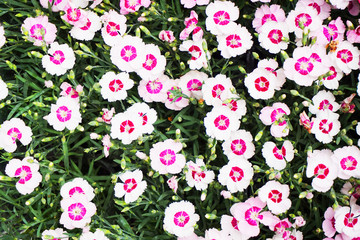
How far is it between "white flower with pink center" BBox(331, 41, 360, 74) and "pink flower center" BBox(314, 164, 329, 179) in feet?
1.82

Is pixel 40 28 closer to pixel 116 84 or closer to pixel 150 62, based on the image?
pixel 116 84

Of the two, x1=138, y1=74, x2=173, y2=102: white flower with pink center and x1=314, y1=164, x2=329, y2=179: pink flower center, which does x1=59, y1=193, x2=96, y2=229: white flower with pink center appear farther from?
x1=314, y1=164, x2=329, y2=179: pink flower center

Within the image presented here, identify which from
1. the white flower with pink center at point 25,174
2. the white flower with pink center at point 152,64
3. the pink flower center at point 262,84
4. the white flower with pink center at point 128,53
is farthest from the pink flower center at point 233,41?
the white flower with pink center at point 25,174

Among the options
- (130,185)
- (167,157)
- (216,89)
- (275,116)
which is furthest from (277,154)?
(130,185)

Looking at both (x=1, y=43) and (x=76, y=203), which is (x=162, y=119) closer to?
(x=76, y=203)

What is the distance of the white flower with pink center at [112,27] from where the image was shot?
2581 mm

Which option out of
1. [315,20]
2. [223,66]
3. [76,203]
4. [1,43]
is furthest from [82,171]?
[315,20]

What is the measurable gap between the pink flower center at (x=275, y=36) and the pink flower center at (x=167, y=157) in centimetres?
85

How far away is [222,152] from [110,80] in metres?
0.77

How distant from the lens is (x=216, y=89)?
8.05 feet

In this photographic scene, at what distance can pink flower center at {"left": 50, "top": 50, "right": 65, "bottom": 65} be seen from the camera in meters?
2.59

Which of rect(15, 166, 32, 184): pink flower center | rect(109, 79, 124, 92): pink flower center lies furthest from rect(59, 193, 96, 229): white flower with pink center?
rect(109, 79, 124, 92): pink flower center

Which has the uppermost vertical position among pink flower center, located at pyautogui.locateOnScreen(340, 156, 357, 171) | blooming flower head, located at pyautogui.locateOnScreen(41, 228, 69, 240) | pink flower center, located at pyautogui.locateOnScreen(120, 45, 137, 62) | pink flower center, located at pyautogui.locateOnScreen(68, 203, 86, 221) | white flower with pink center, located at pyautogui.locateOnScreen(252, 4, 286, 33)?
white flower with pink center, located at pyautogui.locateOnScreen(252, 4, 286, 33)

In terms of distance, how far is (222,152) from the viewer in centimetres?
257
